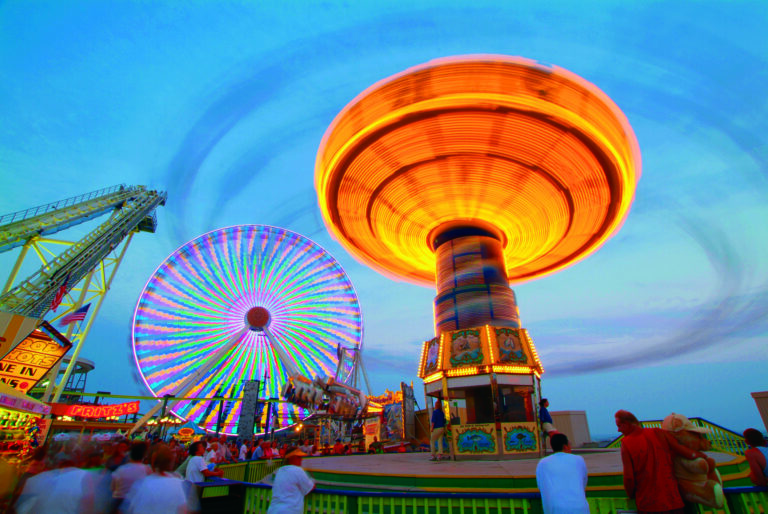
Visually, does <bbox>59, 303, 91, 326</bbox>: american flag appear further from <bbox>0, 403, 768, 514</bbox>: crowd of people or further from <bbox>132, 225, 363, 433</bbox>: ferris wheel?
<bbox>0, 403, 768, 514</bbox>: crowd of people

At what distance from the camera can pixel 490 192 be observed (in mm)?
15852

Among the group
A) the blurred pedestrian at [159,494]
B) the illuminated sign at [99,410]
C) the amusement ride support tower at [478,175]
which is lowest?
the blurred pedestrian at [159,494]

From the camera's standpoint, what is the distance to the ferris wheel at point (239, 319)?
909 inches

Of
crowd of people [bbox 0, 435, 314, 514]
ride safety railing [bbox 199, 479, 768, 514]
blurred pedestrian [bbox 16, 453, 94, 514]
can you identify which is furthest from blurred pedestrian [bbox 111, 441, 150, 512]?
ride safety railing [bbox 199, 479, 768, 514]

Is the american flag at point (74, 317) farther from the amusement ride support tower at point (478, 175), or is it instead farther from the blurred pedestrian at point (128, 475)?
the blurred pedestrian at point (128, 475)

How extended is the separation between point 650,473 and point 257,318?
26.2m

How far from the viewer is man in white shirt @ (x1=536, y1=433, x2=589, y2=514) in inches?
121

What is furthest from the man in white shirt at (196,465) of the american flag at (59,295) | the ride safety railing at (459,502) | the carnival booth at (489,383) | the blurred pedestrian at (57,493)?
the american flag at (59,295)

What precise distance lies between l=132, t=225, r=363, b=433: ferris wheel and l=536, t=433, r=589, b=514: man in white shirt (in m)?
22.0

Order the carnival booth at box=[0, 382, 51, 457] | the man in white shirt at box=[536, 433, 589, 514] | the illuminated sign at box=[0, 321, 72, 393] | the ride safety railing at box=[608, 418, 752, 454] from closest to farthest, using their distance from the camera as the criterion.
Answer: the man in white shirt at box=[536, 433, 589, 514] < the carnival booth at box=[0, 382, 51, 457] < the ride safety railing at box=[608, 418, 752, 454] < the illuminated sign at box=[0, 321, 72, 393]

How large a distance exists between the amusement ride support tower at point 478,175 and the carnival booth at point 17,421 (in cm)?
1228

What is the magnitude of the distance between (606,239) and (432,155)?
9316 millimetres

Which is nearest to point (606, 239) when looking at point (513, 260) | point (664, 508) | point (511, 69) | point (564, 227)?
point (564, 227)

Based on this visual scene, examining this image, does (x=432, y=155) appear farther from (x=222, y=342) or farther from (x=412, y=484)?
(x=222, y=342)
